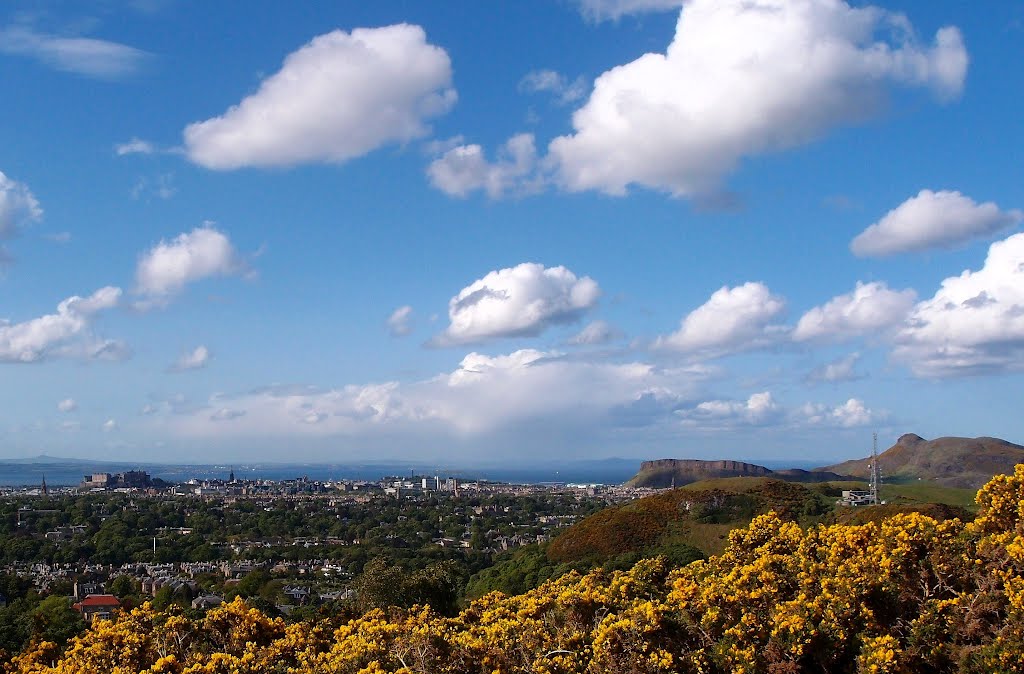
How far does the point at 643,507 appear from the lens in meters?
61.7

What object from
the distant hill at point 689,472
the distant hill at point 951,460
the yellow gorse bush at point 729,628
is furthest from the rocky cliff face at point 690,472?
the yellow gorse bush at point 729,628

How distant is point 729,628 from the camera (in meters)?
12.1

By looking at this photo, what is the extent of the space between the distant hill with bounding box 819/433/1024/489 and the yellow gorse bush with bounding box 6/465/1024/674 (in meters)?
116

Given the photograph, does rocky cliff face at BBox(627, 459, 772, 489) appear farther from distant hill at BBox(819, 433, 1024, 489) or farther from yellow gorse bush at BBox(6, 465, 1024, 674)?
yellow gorse bush at BBox(6, 465, 1024, 674)

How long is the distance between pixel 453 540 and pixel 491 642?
79508 mm

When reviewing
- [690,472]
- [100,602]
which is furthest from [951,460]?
[100,602]

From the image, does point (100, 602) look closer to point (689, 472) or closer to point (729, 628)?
point (729, 628)

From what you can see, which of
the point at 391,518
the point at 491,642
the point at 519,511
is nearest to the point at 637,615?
the point at 491,642

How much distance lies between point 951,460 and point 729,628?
136m

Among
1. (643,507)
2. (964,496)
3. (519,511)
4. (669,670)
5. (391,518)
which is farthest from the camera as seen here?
(519,511)

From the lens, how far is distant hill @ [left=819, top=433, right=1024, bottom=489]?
402ft

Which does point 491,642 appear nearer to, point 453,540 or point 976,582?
point 976,582

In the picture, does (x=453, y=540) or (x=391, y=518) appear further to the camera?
(x=391, y=518)

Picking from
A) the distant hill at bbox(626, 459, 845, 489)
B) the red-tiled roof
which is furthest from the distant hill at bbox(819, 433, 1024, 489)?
the red-tiled roof
